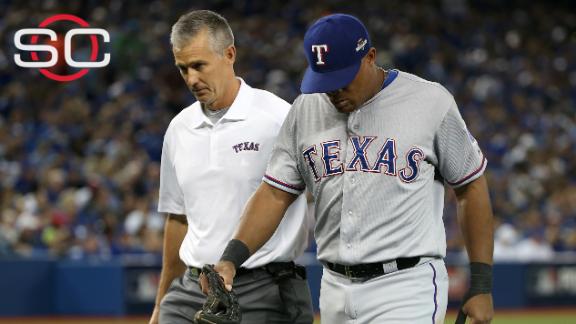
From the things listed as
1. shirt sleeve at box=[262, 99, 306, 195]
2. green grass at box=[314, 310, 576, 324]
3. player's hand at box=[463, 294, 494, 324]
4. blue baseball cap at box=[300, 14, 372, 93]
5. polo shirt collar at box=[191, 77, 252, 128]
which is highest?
blue baseball cap at box=[300, 14, 372, 93]

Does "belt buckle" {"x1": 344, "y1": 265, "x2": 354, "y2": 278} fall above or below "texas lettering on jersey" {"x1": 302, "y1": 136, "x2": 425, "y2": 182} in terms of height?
below

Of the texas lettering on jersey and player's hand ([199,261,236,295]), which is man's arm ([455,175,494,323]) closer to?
the texas lettering on jersey

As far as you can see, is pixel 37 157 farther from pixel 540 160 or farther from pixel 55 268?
pixel 540 160

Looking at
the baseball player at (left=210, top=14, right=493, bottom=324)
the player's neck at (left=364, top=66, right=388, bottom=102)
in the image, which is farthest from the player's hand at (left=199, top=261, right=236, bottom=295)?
the player's neck at (left=364, top=66, right=388, bottom=102)

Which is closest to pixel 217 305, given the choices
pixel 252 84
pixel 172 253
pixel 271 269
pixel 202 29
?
pixel 271 269

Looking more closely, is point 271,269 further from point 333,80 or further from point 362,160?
point 333,80

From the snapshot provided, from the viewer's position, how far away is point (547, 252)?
1540 centimetres

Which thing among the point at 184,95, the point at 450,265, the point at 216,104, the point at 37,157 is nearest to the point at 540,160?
the point at 450,265

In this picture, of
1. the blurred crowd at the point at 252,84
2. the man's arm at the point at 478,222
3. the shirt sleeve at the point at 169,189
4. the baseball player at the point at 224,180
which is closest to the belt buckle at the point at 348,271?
the man's arm at the point at 478,222

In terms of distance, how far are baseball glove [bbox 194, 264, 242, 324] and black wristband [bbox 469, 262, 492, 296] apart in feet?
2.86

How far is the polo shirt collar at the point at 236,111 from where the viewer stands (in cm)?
451

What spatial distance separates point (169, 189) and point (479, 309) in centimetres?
156

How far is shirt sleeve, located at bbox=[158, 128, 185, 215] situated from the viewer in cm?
468

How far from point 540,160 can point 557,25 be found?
22.3 ft
